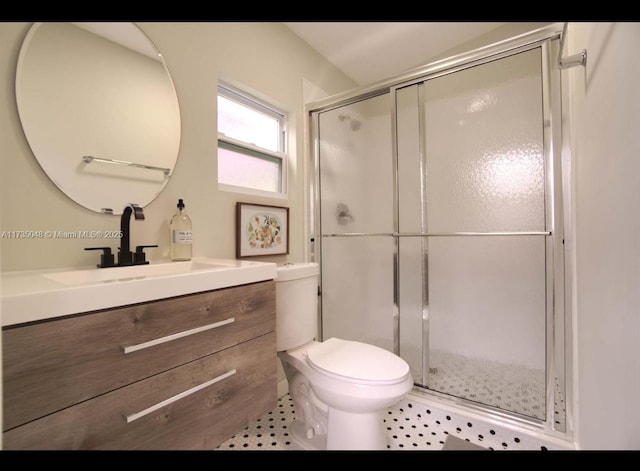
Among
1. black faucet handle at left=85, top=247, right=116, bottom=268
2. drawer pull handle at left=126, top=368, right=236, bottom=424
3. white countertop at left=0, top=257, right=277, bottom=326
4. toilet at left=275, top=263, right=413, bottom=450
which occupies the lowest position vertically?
toilet at left=275, top=263, right=413, bottom=450

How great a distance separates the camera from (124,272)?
1.06 metres

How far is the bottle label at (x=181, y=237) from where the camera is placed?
125cm

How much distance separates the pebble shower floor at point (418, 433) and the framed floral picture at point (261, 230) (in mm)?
867

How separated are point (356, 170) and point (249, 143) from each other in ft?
3.07

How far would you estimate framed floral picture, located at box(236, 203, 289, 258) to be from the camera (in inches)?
63.0

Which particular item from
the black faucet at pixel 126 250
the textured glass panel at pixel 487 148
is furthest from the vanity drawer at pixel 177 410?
the textured glass panel at pixel 487 148

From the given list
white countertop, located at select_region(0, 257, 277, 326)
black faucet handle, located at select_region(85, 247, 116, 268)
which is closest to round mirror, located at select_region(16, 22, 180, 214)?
black faucet handle, located at select_region(85, 247, 116, 268)

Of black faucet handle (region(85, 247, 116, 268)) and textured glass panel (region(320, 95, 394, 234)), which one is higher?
textured glass panel (region(320, 95, 394, 234))

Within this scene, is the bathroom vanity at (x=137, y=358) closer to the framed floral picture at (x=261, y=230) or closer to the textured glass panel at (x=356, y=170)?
the framed floral picture at (x=261, y=230)

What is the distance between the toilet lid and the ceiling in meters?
2.07

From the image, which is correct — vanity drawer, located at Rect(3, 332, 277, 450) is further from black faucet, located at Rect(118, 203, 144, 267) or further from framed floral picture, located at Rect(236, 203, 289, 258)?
framed floral picture, located at Rect(236, 203, 289, 258)
